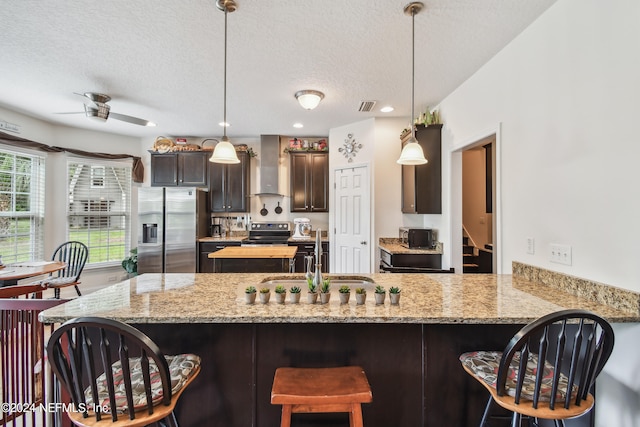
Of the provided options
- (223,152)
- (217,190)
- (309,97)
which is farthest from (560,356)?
(217,190)

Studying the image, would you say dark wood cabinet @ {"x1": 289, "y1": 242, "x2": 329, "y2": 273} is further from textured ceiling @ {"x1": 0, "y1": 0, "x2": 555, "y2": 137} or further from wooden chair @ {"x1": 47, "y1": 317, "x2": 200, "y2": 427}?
wooden chair @ {"x1": 47, "y1": 317, "x2": 200, "y2": 427}

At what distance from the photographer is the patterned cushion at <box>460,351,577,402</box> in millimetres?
1110

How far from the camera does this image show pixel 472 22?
79.1 inches

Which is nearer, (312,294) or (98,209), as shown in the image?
(312,294)

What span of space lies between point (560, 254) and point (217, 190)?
4.57 m

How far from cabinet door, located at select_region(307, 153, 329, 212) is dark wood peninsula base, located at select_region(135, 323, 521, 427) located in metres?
3.53

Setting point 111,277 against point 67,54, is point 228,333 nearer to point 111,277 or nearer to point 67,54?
point 67,54

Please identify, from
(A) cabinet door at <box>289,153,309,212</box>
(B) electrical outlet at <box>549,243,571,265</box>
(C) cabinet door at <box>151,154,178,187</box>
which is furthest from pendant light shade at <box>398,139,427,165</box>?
(C) cabinet door at <box>151,154,178,187</box>

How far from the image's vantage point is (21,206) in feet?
13.0

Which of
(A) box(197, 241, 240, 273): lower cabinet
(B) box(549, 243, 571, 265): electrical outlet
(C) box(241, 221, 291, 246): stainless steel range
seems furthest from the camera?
(C) box(241, 221, 291, 246): stainless steel range

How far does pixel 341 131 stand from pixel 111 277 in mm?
4476

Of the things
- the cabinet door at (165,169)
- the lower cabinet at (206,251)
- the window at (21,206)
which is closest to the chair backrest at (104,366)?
the lower cabinet at (206,251)

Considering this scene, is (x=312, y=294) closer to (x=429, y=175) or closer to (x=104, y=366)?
(x=104, y=366)

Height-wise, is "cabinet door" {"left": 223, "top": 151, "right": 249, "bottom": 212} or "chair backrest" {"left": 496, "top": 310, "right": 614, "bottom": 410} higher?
"cabinet door" {"left": 223, "top": 151, "right": 249, "bottom": 212}
